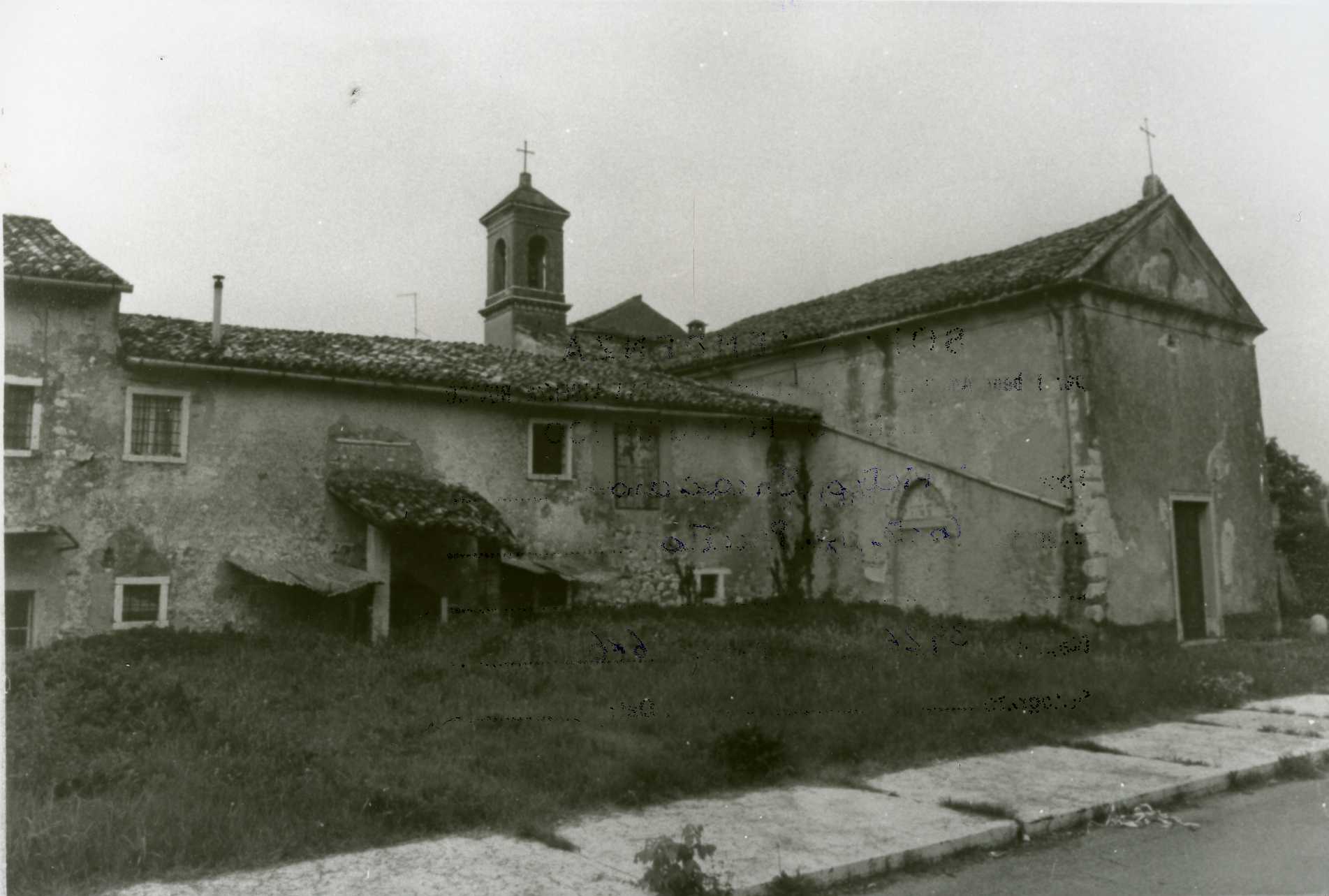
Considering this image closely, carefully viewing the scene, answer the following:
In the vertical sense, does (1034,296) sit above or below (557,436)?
above

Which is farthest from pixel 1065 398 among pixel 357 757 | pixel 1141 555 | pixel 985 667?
pixel 357 757

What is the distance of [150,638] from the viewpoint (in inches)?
469

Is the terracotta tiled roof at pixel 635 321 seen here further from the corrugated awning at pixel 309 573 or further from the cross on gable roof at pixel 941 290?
the corrugated awning at pixel 309 573

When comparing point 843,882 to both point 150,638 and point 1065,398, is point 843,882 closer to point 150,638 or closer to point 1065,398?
point 150,638

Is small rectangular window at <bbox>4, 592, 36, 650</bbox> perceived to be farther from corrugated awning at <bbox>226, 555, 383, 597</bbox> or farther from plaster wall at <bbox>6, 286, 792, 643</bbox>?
corrugated awning at <bbox>226, 555, 383, 597</bbox>

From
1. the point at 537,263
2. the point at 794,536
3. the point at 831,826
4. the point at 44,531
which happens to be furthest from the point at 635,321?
the point at 831,826

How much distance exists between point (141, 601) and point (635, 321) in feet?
86.5

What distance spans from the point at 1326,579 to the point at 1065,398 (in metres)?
7.95

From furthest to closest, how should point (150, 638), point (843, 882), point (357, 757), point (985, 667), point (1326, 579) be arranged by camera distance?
point (1326, 579)
point (150, 638)
point (985, 667)
point (357, 757)
point (843, 882)

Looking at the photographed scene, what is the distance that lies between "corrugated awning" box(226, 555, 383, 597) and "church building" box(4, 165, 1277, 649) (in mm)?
57

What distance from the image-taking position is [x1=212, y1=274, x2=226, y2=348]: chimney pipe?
13.5 meters

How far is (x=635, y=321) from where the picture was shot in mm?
37438

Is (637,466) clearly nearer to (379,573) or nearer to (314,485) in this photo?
(379,573)

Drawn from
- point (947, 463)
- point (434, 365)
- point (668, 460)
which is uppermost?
point (434, 365)
